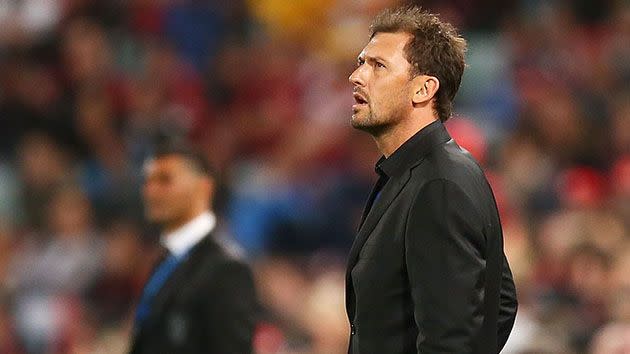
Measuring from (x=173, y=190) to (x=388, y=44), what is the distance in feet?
6.22

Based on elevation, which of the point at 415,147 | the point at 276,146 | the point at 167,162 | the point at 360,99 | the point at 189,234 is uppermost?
the point at 360,99

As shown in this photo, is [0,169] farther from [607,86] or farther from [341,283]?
[607,86]

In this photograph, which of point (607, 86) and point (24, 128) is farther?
Answer: point (24, 128)

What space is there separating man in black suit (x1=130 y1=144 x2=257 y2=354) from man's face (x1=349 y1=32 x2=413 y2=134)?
1366 mm

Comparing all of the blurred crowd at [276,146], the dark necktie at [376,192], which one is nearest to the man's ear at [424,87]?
the dark necktie at [376,192]

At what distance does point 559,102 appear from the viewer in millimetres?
8242

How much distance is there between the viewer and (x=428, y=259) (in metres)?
3.00

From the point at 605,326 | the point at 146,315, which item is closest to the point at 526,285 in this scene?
the point at 605,326

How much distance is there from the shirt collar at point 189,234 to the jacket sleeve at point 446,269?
1.85 meters

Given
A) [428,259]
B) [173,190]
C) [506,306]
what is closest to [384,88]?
[428,259]

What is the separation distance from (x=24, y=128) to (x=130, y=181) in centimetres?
102

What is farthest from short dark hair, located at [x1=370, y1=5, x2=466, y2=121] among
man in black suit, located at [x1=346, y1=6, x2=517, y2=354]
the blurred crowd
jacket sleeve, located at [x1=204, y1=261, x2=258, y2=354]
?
the blurred crowd

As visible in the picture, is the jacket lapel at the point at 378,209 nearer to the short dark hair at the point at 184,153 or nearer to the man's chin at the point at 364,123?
the man's chin at the point at 364,123

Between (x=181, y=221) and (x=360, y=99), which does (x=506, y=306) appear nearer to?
(x=360, y=99)
